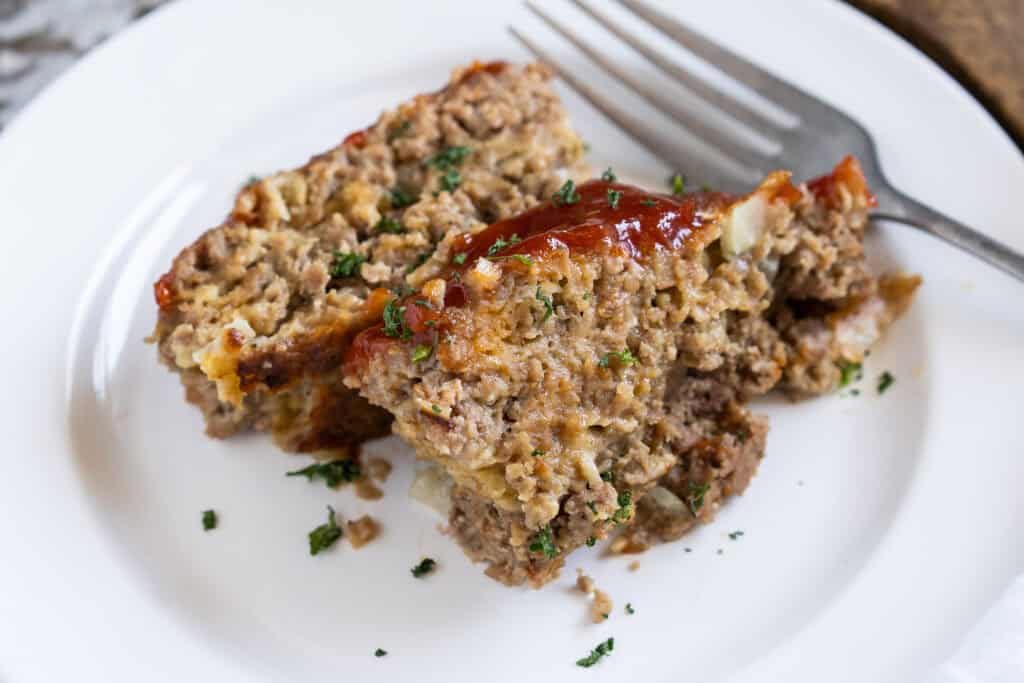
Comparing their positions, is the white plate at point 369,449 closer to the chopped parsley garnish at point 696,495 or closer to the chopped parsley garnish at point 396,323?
the chopped parsley garnish at point 696,495

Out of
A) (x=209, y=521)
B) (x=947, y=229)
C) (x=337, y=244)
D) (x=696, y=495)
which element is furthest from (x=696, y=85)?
(x=209, y=521)

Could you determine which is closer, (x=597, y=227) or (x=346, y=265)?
(x=597, y=227)

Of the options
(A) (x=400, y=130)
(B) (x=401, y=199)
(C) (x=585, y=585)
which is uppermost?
(A) (x=400, y=130)

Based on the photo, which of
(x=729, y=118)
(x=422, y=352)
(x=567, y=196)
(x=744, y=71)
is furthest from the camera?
(x=729, y=118)

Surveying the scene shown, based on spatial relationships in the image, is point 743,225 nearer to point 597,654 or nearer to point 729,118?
point 729,118

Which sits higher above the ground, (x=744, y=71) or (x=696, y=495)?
(x=744, y=71)

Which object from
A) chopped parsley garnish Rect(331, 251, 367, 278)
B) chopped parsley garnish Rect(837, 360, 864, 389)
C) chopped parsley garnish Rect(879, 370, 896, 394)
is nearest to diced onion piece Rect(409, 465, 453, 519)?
chopped parsley garnish Rect(331, 251, 367, 278)

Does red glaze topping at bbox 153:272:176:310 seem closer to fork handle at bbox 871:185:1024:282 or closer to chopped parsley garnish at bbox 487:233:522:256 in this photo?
chopped parsley garnish at bbox 487:233:522:256

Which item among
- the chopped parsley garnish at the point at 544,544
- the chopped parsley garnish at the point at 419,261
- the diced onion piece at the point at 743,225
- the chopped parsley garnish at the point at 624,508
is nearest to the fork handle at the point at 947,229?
the diced onion piece at the point at 743,225

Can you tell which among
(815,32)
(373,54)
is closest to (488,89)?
(373,54)
